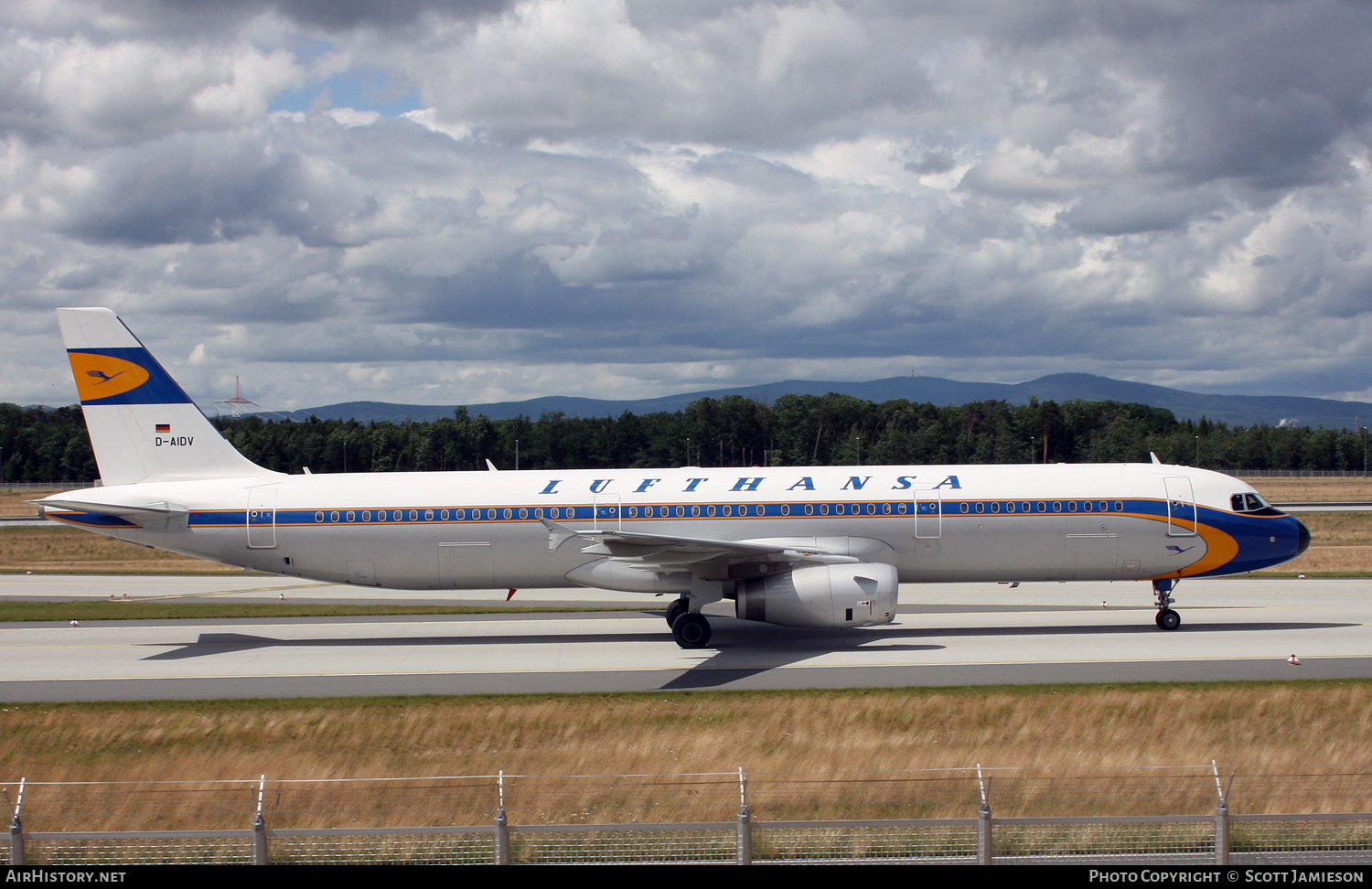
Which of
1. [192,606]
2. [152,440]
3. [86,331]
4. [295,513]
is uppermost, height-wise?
[86,331]

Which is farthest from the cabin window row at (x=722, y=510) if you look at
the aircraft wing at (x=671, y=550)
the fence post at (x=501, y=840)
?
the fence post at (x=501, y=840)

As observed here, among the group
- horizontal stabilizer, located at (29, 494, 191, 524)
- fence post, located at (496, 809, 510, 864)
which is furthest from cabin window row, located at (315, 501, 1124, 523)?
fence post, located at (496, 809, 510, 864)

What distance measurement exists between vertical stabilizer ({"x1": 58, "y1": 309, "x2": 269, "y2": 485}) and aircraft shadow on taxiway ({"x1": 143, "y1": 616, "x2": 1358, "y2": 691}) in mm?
4547

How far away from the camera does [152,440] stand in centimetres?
2619

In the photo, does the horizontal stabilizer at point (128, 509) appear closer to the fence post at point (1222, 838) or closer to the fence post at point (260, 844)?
the fence post at point (260, 844)

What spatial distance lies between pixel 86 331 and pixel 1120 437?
421 ft

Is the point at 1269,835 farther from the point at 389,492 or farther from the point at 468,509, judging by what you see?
the point at 389,492

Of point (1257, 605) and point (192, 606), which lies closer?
point (1257, 605)

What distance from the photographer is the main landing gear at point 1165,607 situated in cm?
2547

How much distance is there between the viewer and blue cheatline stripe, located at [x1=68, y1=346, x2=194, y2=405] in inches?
1021

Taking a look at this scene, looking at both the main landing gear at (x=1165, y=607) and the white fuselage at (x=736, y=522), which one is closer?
the white fuselage at (x=736, y=522)

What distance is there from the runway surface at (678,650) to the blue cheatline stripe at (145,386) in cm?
632

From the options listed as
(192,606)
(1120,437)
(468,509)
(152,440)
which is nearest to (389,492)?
(468,509)

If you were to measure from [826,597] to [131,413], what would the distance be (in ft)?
61.5
